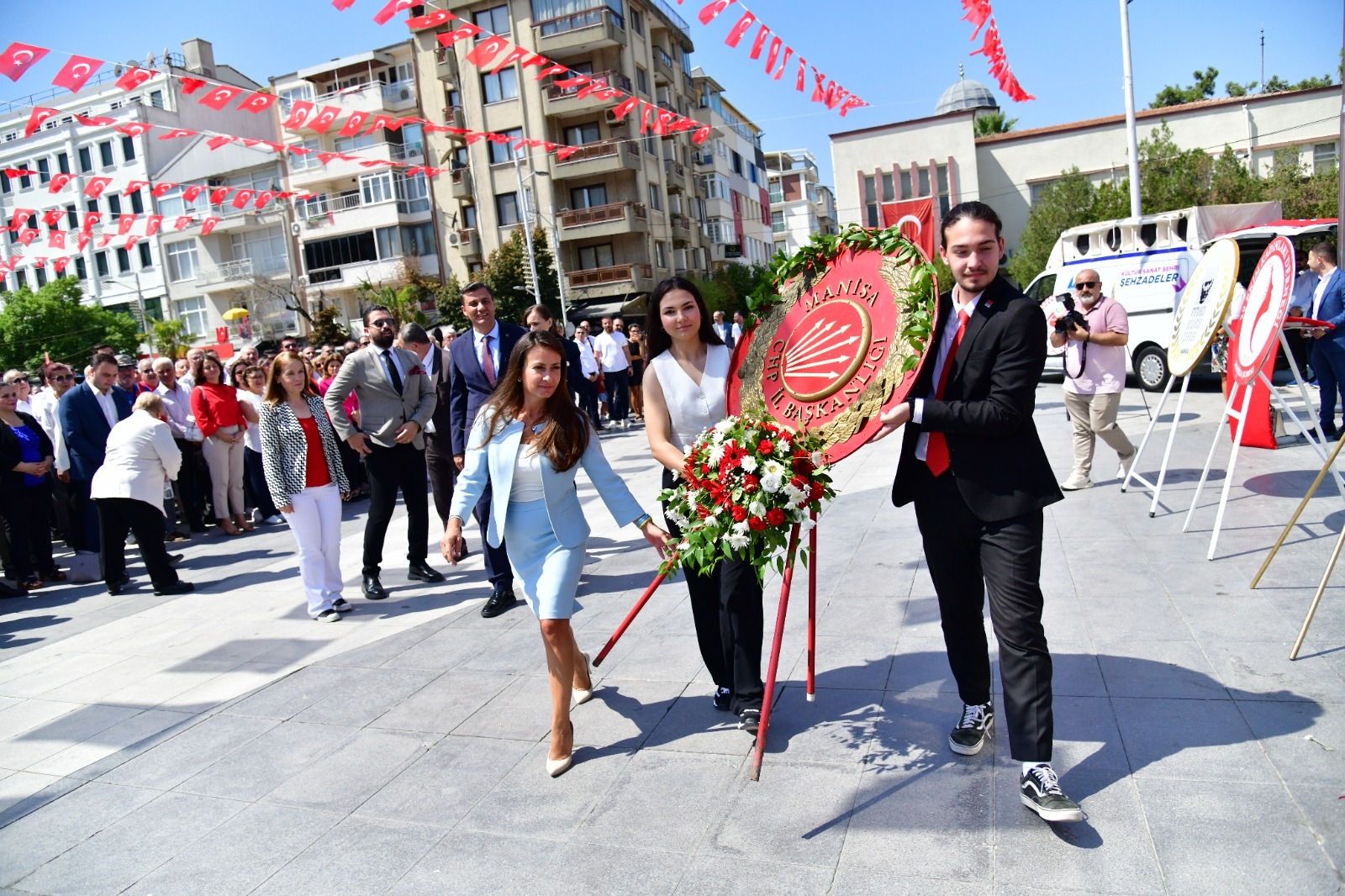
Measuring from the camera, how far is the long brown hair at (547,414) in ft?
12.7

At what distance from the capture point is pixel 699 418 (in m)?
3.86

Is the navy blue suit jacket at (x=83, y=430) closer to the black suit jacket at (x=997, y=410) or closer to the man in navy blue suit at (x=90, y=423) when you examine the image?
the man in navy blue suit at (x=90, y=423)

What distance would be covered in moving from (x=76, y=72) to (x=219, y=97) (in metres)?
1.33

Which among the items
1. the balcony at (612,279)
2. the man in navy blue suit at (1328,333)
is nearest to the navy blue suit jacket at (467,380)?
the man in navy blue suit at (1328,333)

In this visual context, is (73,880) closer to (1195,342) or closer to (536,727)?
(536,727)

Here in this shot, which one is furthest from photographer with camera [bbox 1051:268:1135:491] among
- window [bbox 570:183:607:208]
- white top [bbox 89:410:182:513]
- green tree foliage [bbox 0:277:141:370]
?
green tree foliage [bbox 0:277:141:370]

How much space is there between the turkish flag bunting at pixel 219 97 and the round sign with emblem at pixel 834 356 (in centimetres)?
699

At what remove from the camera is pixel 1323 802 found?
9.32 ft

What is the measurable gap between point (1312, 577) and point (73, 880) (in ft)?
19.6

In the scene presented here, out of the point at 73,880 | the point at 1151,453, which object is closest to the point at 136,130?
the point at 73,880

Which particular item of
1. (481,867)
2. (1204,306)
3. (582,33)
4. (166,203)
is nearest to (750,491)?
(481,867)

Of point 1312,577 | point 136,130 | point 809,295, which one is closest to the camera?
point 809,295

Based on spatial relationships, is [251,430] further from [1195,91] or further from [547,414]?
[1195,91]

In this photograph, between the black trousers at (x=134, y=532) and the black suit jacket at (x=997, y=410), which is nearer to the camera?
the black suit jacket at (x=997, y=410)
